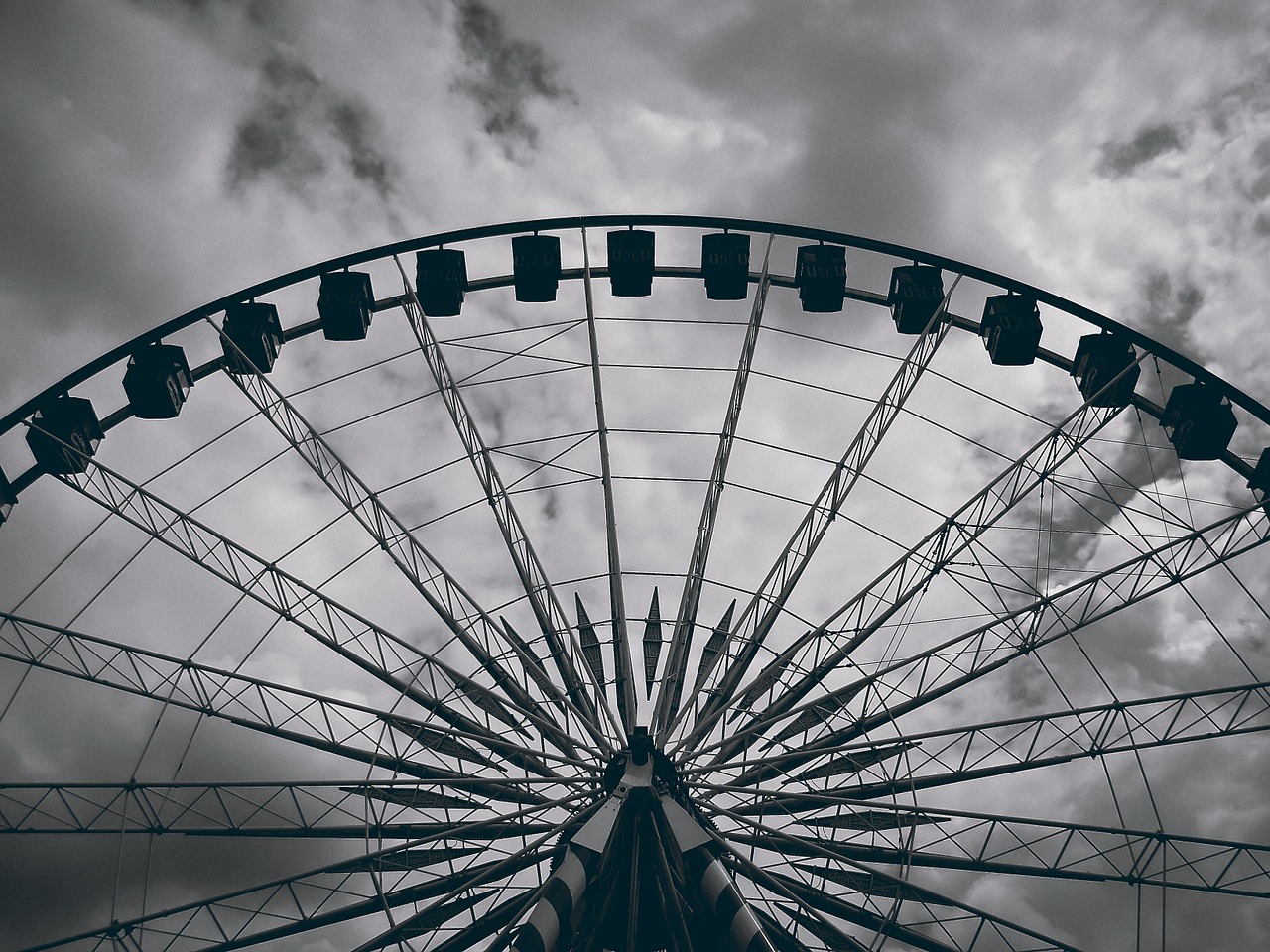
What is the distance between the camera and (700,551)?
20109mm

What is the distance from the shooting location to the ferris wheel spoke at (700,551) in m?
18.0

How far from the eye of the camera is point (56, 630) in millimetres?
18578

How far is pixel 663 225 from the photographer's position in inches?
888

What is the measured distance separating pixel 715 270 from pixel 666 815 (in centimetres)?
1410

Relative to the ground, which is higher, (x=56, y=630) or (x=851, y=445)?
(x=851, y=445)

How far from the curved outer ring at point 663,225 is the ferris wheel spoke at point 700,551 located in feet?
6.23

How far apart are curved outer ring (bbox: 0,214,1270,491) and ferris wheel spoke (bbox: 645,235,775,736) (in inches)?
74.7

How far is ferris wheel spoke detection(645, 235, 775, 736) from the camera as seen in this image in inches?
709

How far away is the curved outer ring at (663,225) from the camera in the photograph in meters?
20.9

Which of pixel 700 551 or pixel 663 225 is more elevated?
pixel 663 225

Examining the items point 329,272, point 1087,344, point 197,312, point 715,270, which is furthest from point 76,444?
point 1087,344

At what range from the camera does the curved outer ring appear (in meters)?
20.9

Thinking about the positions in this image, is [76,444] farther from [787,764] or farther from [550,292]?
[787,764]

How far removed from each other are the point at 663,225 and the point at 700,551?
324 inches
